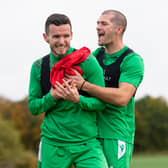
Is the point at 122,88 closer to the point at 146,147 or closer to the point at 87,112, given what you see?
the point at 87,112

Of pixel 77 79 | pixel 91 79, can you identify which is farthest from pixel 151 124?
pixel 77 79

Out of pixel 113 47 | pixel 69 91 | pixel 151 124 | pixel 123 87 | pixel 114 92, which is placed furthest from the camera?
pixel 151 124

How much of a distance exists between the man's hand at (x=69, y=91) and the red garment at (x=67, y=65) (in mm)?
95

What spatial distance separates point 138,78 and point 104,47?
2.38ft

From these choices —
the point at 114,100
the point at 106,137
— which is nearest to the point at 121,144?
the point at 106,137

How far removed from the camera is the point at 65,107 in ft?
20.7

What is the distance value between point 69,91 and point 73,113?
1.04ft

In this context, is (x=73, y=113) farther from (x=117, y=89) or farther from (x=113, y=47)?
(x=113, y=47)

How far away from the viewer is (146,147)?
3617 inches

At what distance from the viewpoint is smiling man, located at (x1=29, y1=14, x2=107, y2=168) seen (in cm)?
617

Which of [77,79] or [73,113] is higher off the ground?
[77,79]

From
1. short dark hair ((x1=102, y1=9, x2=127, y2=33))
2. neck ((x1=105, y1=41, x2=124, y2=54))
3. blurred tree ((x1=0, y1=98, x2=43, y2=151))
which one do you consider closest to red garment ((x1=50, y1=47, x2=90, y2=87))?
neck ((x1=105, y1=41, x2=124, y2=54))

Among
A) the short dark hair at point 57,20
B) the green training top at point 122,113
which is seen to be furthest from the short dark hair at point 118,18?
the short dark hair at point 57,20

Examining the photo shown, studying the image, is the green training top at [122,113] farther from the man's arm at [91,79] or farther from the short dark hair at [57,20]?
the short dark hair at [57,20]
